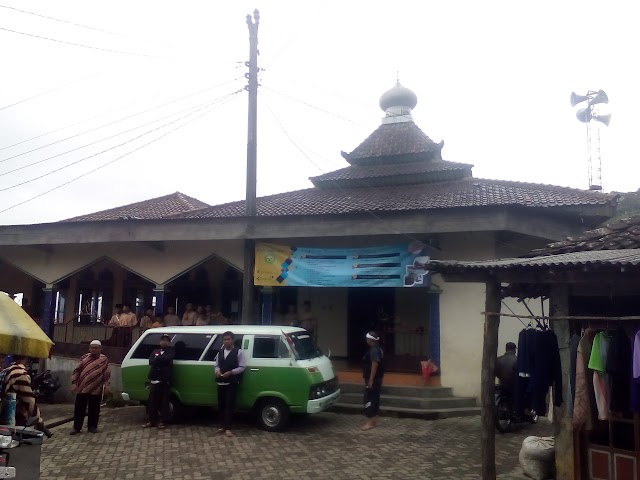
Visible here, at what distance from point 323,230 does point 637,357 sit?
26.6 feet

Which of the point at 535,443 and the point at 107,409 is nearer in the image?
the point at 535,443

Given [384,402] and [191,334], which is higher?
[191,334]

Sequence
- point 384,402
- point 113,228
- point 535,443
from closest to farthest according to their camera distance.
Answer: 1. point 535,443
2. point 384,402
3. point 113,228

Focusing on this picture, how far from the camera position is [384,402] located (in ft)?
37.9

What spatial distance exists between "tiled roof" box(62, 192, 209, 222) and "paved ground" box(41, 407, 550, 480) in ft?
27.6

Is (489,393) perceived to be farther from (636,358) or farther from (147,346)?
(147,346)

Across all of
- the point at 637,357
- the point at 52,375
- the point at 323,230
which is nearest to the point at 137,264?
the point at 52,375

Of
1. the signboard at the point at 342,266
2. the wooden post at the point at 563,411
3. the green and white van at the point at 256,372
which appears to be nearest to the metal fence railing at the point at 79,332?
the signboard at the point at 342,266

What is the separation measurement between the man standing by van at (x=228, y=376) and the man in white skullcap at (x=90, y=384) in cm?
202

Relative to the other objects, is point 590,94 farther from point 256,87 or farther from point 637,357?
point 637,357

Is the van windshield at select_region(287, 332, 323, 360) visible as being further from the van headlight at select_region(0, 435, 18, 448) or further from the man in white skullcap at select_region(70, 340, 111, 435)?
the van headlight at select_region(0, 435, 18, 448)

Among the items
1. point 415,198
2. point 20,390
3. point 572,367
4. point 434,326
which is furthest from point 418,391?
point 20,390

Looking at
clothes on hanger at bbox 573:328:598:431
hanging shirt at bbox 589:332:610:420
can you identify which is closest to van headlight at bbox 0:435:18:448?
clothes on hanger at bbox 573:328:598:431

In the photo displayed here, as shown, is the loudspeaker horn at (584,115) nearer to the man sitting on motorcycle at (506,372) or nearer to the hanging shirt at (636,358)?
the man sitting on motorcycle at (506,372)
